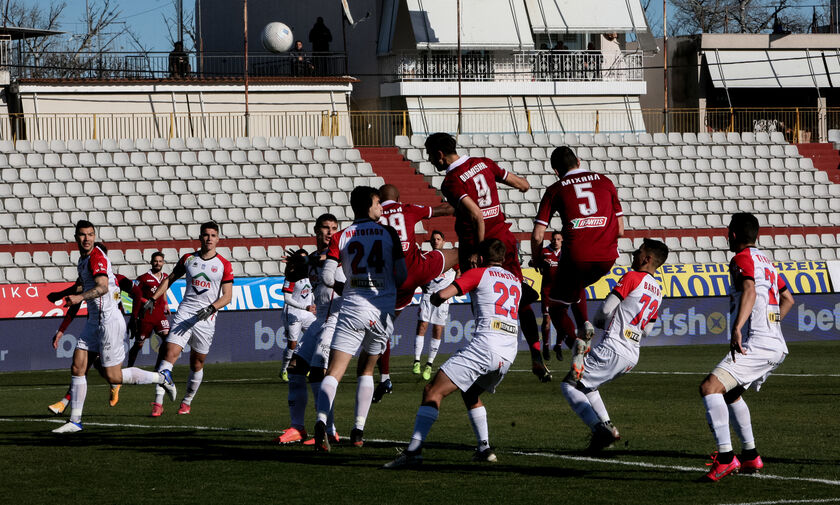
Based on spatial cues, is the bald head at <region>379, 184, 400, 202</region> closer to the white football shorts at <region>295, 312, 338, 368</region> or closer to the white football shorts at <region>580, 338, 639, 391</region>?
the white football shorts at <region>295, 312, 338, 368</region>

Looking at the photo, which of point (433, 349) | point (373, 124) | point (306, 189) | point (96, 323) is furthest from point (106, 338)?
point (373, 124)

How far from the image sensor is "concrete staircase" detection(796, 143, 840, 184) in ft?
128

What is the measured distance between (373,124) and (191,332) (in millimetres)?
27922

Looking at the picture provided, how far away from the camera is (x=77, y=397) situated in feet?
43.9

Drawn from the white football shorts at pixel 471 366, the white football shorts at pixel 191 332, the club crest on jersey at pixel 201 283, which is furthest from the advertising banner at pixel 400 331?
the white football shorts at pixel 471 366

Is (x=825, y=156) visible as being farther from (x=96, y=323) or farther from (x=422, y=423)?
(x=422, y=423)

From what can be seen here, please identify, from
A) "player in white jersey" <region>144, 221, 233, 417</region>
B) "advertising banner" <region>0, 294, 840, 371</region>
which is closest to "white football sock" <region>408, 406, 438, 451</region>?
"player in white jersey" <region>144, 221, 233, 417</region>

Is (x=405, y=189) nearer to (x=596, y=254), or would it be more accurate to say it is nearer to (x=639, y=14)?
(x=639, y=14)

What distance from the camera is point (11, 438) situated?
12656 millimetres

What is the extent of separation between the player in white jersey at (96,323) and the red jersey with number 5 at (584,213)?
4.97m

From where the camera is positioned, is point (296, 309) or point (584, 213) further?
point (296, 309)

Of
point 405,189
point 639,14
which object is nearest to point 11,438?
point 405,189

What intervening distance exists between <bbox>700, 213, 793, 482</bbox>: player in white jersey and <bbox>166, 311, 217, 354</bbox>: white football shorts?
7.89 metres

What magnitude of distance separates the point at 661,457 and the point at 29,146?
27293 mm
